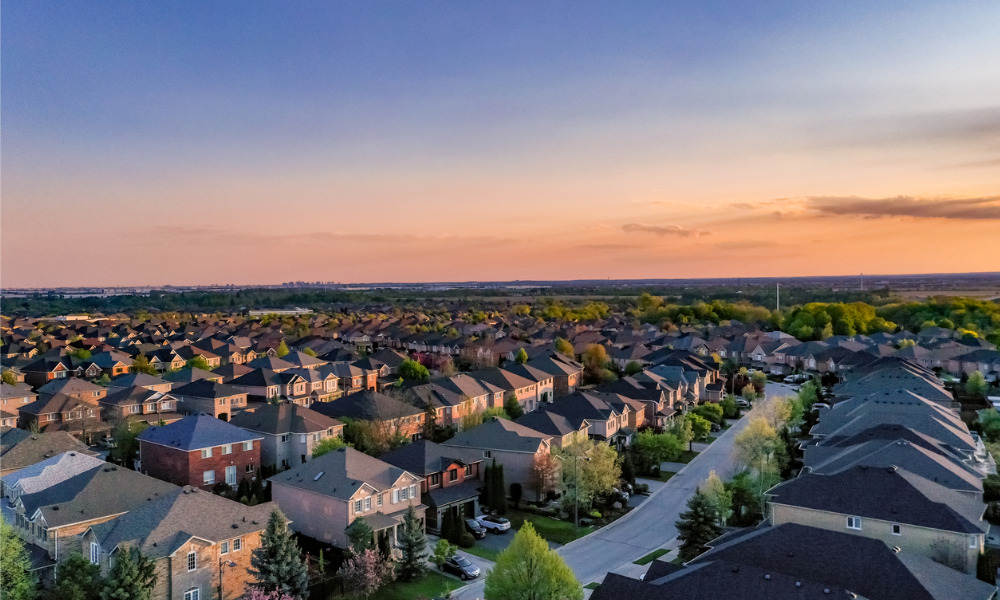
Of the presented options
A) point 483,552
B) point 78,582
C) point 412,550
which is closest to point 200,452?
point 78,582

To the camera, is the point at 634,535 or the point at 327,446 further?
the point at 327,446

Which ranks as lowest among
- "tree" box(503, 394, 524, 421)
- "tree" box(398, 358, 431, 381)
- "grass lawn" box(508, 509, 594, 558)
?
"grass lawn" box(508, 509, 594, 558)

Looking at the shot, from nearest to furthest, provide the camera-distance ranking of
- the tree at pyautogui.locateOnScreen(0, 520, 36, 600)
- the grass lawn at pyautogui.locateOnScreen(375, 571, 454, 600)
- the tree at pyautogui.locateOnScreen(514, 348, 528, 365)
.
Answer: the tree at pyautogui.locateOnScreen(0, 520, 36, 600)
the grass lawn at pyautogui.locateOnScreen(375, 571, 454, 600)
the tree at pyautogui.locateOnScreen(514, 348, 528, 365)

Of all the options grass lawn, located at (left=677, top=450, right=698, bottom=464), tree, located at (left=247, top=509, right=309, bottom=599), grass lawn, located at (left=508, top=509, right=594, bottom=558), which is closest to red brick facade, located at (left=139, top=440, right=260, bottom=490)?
tree, located at (left=247, top=509, right=309, bottom=599)

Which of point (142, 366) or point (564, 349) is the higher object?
point (142, 366)

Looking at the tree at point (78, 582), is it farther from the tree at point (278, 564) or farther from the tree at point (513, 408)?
the tree at point (513, 408)

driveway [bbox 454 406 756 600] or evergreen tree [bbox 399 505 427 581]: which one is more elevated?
evergreen tree [bbox 399 505 427 581]

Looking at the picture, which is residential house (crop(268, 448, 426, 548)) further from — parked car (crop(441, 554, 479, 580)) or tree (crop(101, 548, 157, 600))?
tree (crop(101, 548, 157, 600))

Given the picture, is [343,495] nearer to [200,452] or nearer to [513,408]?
[200,452]
